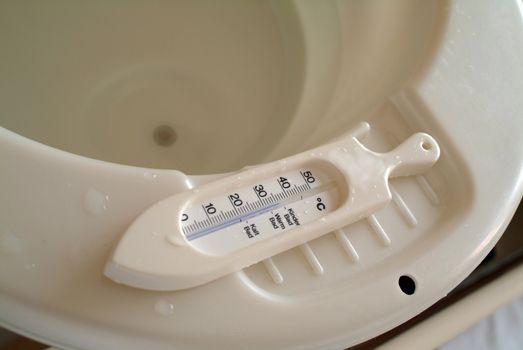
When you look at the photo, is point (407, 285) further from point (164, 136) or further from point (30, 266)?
point (164, 136)

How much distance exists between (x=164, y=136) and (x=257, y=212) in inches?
17.2

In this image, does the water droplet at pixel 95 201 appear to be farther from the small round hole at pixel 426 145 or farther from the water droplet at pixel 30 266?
the small round hole at pixel 426 145

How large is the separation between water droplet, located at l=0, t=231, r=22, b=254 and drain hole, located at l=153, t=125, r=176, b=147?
1.43ft

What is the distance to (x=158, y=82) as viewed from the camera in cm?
80

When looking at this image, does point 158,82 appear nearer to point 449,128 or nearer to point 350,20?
point 350,20

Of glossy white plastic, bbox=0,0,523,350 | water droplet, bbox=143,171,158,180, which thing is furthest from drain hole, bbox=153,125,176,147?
water droplet, bbox=143,171,158,180

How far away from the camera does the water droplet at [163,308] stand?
331mm

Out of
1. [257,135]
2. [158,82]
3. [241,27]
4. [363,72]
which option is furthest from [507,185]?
[158,82]

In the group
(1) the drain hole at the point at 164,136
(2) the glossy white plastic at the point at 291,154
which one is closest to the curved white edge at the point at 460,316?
(2) the glossy white plastic at the point at 291,154

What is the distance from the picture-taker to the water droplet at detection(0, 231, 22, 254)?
0.33m

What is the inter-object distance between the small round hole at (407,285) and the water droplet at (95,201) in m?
0.21

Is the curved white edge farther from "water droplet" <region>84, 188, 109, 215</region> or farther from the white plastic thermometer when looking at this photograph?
"water droplet" <region>84, 188, 109, 215</region>

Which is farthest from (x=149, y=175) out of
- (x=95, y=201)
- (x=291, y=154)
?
(x=291, y=154)

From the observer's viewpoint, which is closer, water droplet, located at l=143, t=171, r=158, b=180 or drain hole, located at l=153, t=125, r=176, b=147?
water droplet, located at l=143, t=171, r=158, b=180
